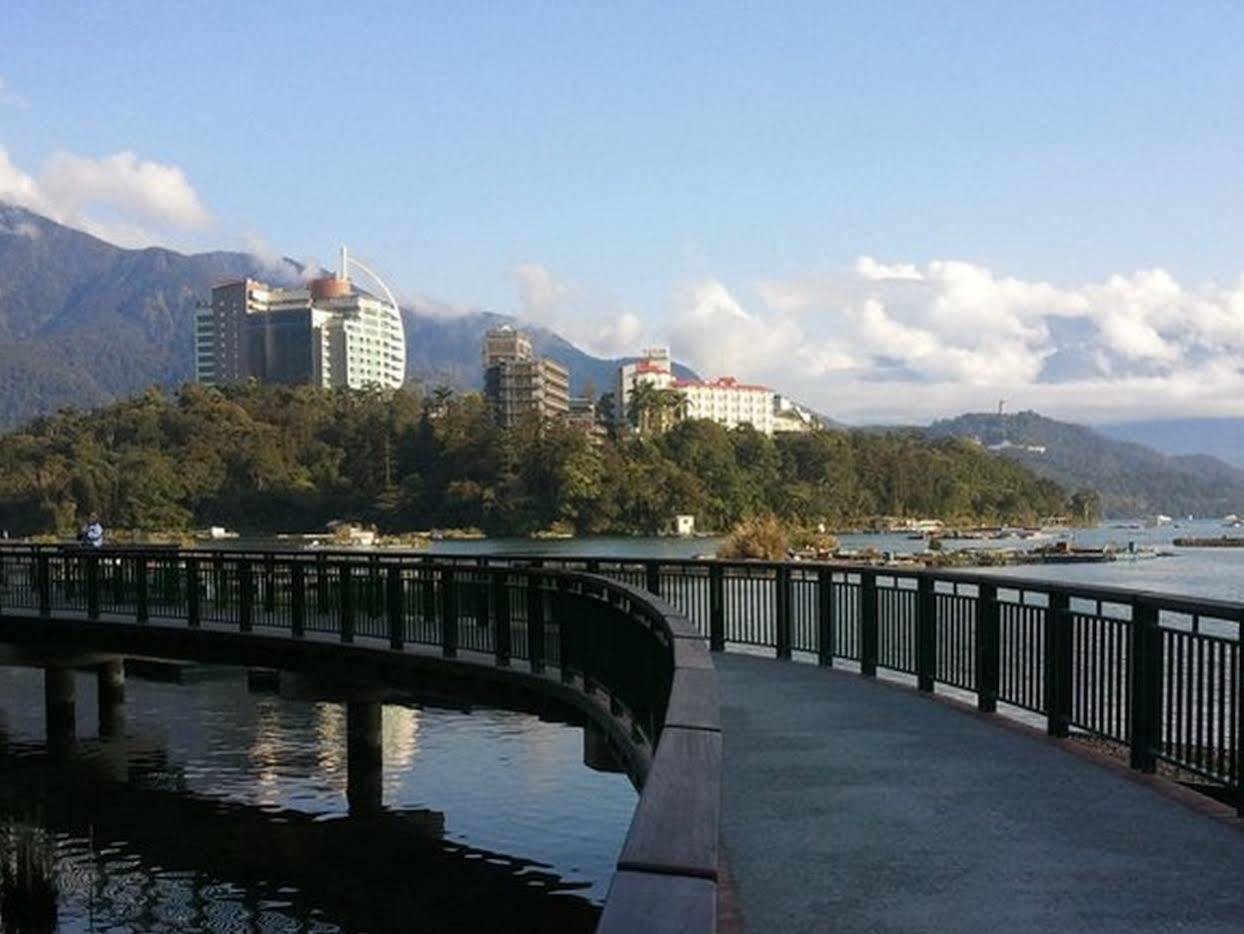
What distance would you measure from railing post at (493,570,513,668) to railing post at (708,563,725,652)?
2818mm

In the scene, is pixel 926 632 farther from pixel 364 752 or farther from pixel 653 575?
pixel 364 752

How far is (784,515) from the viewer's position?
16950 cm

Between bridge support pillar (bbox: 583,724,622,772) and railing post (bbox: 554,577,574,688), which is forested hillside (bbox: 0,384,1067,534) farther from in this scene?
bridge support pillar (bbox: 583,724,622,772)

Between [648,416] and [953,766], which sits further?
[648,416]

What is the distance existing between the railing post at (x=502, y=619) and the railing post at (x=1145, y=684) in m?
8.58

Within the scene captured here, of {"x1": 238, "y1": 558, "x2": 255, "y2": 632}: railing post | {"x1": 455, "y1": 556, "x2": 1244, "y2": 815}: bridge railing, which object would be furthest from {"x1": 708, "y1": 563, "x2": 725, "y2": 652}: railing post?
{"x1": 238, "y1": 558, "x2": 255, "y2": 632}: railing post

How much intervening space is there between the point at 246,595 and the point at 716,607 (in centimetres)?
762

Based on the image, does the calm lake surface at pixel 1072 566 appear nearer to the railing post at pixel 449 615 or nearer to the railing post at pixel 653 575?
the railing post at pixel 653 575

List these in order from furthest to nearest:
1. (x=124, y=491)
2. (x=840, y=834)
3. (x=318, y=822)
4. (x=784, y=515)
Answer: (x=784, y=515), (x=124, y=491), (x=318, y=822), (x=840, y=834)

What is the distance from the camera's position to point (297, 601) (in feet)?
67.8

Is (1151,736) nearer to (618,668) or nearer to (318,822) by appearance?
(618,668)

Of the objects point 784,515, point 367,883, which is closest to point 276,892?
point 367,883

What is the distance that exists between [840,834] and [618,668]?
16.6 feet

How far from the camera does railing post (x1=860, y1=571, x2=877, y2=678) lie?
1493 centimetres
